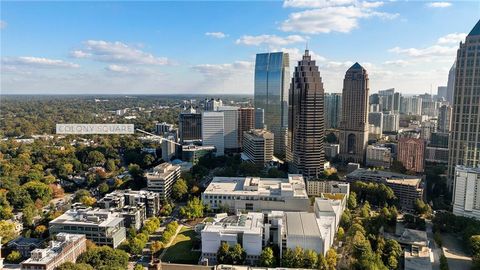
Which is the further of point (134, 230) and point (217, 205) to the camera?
point (217, 205)

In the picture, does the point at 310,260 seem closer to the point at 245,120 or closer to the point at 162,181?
the point at 162,181

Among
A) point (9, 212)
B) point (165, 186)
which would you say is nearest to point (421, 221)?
point (165, 186)

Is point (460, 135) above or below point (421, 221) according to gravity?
above

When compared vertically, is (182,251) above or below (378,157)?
below

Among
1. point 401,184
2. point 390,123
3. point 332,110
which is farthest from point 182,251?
point 390,123

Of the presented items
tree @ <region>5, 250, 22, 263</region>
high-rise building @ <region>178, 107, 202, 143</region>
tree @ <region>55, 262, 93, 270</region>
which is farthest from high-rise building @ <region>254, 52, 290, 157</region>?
tree @ <region>55, 262, 93, 270</region>

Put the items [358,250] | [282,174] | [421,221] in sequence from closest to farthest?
1. [358,250]
2. [421,221]
3. [282,174]

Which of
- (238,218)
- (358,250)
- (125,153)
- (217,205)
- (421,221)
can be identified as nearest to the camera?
(358,250)

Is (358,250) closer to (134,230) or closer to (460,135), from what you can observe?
(134,230)
